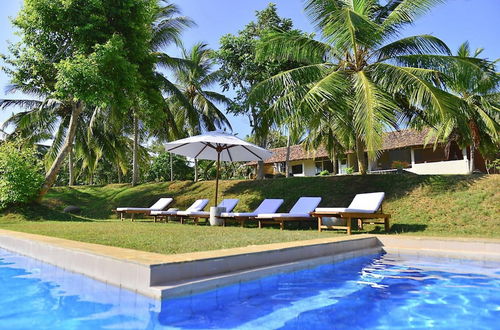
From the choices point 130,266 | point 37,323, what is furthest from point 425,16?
point 37,323

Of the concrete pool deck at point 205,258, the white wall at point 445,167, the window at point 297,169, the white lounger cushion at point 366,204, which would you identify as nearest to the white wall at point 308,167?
the window at point 297,169

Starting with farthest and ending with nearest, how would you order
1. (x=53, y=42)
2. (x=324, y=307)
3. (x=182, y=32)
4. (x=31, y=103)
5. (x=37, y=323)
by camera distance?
(x=31, y=103), (x=182, y=32), (x=53, y=42), (x=324, y=307), (x=37, y=323)

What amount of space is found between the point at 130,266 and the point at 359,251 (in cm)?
412

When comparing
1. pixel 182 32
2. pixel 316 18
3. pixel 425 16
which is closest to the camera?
pixel 425 16

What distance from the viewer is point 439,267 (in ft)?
18.9

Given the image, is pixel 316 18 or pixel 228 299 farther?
pixel 316 18

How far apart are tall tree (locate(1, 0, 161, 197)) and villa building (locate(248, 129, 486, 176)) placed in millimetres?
11870

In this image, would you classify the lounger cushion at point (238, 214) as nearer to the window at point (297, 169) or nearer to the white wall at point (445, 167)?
the white wall at point (445, 167)

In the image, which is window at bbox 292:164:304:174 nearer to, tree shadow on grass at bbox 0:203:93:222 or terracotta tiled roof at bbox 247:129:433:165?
terracotta tiled roof at bbox 247:129:433:165

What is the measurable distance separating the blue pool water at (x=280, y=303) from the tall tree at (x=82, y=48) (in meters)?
7.63

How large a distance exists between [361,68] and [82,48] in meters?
8.81

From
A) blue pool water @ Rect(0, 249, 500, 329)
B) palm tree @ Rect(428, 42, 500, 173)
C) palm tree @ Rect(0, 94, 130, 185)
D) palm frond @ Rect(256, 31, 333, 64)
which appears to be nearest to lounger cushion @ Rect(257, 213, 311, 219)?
blue pool water @ Rect(0, 249, 500, 329)

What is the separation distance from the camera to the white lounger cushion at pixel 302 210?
916 centimetres

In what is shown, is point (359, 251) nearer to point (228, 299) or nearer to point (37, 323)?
point (228, 299)
